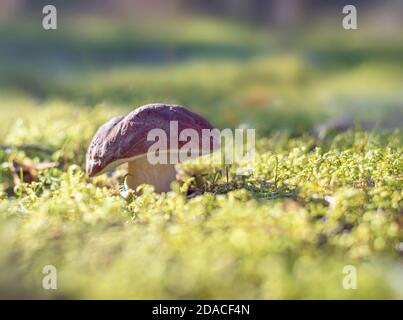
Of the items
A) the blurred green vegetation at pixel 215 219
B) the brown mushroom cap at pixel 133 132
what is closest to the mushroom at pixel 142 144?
the brown mushroom cap at pixel 133 132

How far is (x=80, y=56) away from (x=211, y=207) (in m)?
5.44

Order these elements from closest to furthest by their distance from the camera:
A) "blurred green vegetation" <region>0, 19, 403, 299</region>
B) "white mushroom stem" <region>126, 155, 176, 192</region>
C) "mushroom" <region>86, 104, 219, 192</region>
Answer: "blurred green vegetation" <region>0, 19, 403, 299</region>
"mushroom" <region>86, 104, 219, 192</region>
"white mushroom stem" <region>126, 155, 176, 192</region>

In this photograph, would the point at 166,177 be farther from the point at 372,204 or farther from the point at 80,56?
the point at 80,56

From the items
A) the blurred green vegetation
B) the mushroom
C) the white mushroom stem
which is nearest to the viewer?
the blurred green vegetation

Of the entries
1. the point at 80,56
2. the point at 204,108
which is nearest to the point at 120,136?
the point at 204,108

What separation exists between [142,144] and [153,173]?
0.58 ft

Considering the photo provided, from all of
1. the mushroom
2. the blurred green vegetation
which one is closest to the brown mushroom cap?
Result: the mushroom

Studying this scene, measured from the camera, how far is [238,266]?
1.58m

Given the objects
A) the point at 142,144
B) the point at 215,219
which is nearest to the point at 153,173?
the point at 142,144

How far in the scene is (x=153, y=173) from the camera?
7.70ft

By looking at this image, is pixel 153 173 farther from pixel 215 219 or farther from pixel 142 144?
pixel 215 219

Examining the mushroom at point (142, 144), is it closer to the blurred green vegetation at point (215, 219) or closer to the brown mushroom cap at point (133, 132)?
the brown mushroom cap at point (133, 132)

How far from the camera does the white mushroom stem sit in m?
2.35

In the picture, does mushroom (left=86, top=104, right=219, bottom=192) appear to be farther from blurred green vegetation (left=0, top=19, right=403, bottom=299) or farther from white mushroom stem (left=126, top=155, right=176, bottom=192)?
blurred green vegetation (left=0, top=19, right=403, bottom=299)
